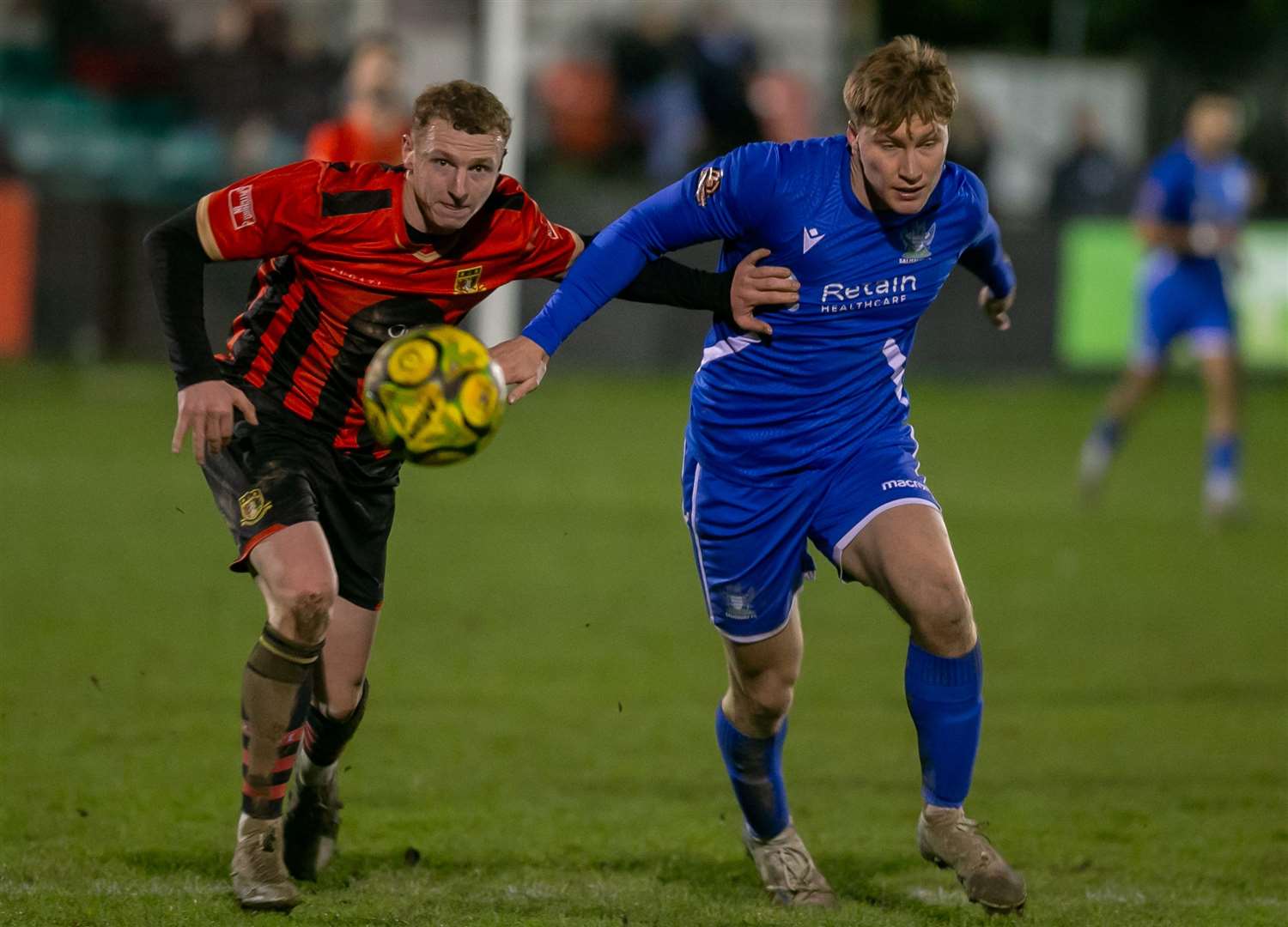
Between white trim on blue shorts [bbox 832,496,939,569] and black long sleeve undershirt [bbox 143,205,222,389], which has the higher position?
black long sleeve undershirt [bbox 143,205,222,389]

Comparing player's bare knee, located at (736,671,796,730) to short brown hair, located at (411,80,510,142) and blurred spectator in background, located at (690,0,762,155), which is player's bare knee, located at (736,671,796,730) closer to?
short brown hair, located at (411,80,510,142)

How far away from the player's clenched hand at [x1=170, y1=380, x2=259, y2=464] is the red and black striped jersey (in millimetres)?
320

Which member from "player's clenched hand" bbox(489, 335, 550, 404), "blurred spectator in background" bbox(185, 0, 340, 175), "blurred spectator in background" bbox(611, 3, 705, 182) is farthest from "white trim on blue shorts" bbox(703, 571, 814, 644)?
"blurred spectator in background" bbox(611, 3, 705, 182)

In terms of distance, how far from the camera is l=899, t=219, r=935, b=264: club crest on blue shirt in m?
4.86

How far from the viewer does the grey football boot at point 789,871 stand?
4891 mm

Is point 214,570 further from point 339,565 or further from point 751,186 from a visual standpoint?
point 751,186

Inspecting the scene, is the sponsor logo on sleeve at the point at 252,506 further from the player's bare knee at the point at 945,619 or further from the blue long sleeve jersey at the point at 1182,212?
the blue long sleeve jersey at the point at 1182,212

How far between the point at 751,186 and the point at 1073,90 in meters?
19.2

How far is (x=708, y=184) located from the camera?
4.80 m

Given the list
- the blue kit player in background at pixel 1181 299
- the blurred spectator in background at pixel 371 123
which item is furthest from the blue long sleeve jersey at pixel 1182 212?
the blurred spectator in background at pixel 371 123

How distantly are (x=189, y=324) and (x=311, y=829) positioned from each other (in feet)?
4.43

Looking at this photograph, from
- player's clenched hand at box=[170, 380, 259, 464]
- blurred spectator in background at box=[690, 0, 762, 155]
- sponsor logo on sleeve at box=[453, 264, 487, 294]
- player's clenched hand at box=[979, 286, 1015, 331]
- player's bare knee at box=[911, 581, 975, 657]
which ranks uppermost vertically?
blurred spectator in background at box=[690, 0, 762, 155]

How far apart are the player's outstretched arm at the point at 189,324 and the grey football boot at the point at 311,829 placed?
3.12 feet

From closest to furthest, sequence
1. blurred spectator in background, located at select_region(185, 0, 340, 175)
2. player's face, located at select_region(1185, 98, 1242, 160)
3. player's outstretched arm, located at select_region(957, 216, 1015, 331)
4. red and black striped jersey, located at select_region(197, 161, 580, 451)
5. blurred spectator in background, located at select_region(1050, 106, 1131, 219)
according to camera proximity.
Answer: red and black striped jersey, located at select_region(197, 161, 580, 451) < player's outstretched arm, located at select_region(957, 216, 1015, 331) < player's face, located at select_region(1185, 98, 1242, 160) < blurred spectator in background, located at select_region(185, 0, 340, 175) < blurred spectator in background, located at select_region(1050, 106, 1131, 219)
